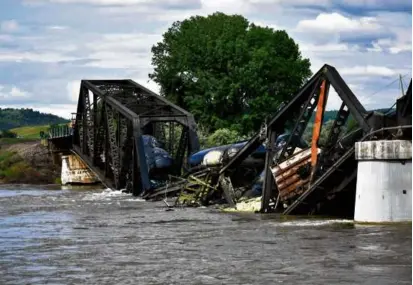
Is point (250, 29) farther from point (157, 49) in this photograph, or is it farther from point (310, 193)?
point (310, 193)

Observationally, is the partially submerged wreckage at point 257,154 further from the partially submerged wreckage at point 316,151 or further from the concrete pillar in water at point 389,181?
the concrete pillar in water at point 389,181

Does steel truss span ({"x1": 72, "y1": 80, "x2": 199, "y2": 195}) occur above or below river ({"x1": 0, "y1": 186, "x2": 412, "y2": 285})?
above

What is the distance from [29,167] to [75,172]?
17.6 meters

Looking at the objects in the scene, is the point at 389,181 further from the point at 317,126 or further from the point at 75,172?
the point at 75,172

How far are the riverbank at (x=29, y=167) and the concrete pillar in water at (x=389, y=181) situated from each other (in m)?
72.1

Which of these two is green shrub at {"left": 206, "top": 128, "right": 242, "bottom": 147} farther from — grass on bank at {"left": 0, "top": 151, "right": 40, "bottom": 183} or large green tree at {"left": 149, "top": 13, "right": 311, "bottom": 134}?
grass on bank at {"left": 0, "top": 151, "right": 40, "bottom": 183}

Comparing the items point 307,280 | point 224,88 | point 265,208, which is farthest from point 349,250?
point 224,88

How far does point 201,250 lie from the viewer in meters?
28.3

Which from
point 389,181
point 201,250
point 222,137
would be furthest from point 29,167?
point 201,250

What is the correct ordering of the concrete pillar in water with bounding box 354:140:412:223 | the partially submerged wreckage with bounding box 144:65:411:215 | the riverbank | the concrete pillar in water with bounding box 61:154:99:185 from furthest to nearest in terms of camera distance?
1. the riverbank
2. the concrete pillar in water with bounding box 61:154:99:185
3. the partially submerged wreckage with bounding box 144:65:411:215
4. the concrete pillar in water with bounding box 354:140:412:223

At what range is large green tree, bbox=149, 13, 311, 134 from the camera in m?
95.7

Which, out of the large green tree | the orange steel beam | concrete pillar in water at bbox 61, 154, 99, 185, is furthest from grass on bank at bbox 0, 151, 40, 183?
the orange steel beam

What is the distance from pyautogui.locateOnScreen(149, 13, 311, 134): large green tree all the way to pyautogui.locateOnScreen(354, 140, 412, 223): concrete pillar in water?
61.0m

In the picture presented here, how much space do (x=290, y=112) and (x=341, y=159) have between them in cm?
540
